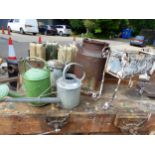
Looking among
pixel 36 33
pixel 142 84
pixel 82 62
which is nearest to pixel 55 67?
pixel 82 62

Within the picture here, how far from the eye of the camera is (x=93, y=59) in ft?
4.78

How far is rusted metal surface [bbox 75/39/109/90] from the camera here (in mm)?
1465

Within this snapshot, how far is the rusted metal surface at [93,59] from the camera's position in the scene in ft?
4.81

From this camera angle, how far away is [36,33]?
36.0 feet

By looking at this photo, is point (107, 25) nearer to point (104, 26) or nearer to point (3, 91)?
point (104, 26)

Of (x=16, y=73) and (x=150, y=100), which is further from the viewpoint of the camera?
(x=16, y=73)

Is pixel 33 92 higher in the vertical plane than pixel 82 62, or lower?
lower

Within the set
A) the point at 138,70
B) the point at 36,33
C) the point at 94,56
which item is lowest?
the point at 36,33

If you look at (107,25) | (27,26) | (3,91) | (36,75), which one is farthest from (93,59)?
(107,25)

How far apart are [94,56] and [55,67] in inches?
15.6

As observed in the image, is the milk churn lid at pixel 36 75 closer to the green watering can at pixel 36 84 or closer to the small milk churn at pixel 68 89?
the green watering can at pixel 36 84

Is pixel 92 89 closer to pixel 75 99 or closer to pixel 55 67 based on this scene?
pixel 75 99

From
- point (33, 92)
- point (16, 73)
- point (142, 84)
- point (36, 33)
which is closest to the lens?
point (33, 92)

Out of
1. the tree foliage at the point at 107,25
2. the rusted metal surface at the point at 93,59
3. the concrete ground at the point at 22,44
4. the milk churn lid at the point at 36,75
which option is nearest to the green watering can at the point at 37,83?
the milk churn lid at the point at 36,75
